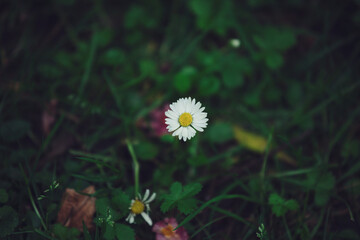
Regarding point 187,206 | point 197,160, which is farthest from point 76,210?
point 197,160

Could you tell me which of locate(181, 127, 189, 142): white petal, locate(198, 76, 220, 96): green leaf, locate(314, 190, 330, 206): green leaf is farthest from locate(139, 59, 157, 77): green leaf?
locate(314, 190, 330, 206): green leaf

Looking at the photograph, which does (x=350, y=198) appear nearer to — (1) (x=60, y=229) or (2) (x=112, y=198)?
(2) (x=112, y=198)

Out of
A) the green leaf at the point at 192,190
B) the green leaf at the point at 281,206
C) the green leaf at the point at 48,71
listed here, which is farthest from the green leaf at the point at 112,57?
the green leaf at the point at 281,206

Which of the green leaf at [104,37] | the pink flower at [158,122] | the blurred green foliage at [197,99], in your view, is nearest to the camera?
the blurred green foliage at [197,99]

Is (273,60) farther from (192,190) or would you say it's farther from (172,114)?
(192,190)

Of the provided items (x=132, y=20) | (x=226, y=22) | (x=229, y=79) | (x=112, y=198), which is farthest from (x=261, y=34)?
(x=112, y=198)

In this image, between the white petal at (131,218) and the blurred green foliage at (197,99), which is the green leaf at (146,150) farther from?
the white petal at (131,218)

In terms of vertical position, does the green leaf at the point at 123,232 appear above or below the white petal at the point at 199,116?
below

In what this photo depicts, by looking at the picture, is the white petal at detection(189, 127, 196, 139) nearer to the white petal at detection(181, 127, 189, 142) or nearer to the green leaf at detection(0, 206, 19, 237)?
the white petal at detection(181, 127, 189, 142)
